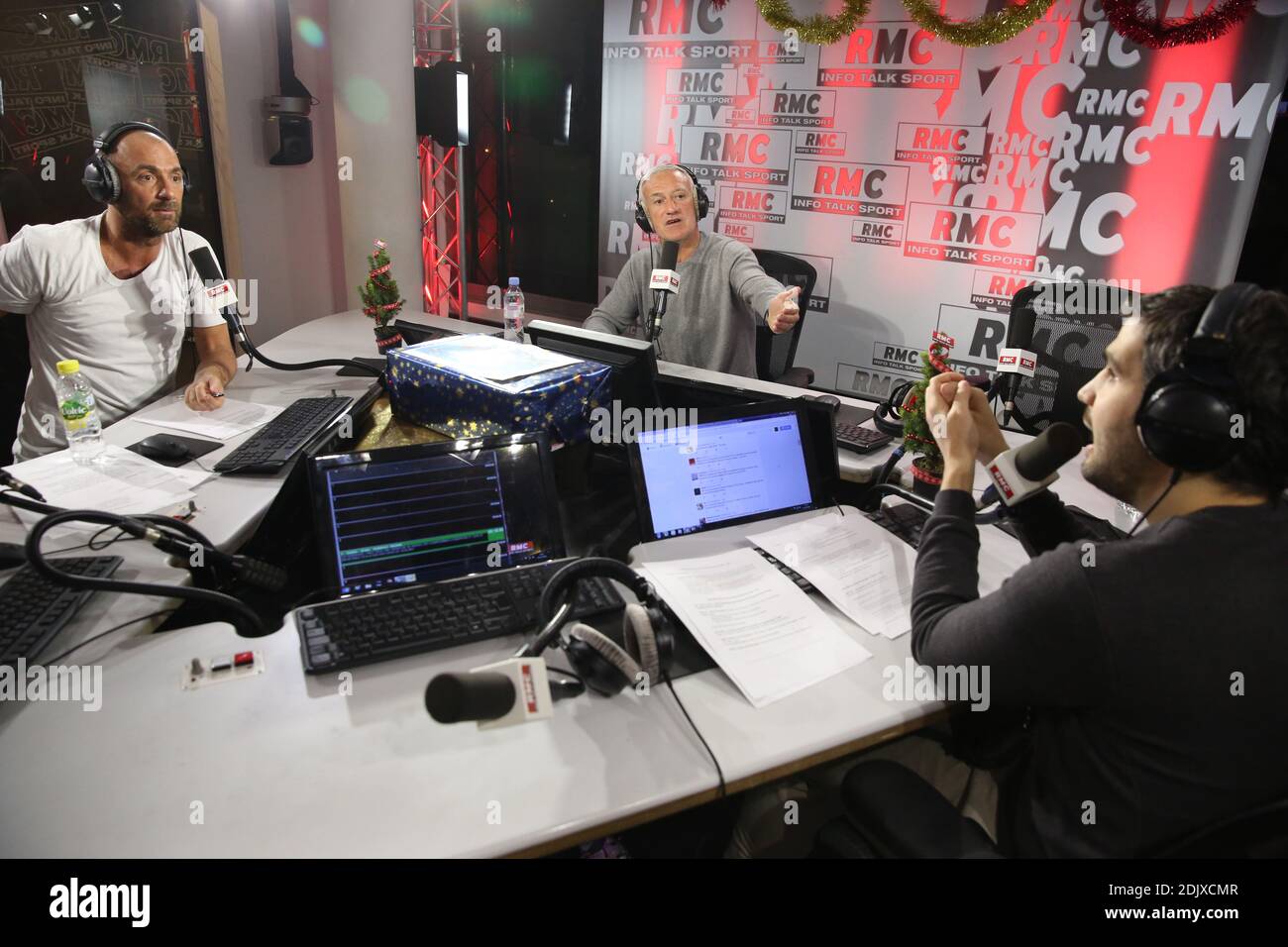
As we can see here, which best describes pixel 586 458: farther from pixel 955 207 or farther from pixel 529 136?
pixel 529 136

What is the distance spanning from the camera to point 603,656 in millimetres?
1161

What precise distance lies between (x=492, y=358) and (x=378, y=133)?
2.25 metres

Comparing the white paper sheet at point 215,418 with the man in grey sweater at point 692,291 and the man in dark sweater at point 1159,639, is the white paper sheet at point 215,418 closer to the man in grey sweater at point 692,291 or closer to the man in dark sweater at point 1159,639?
the man in grey sweater at point 692,291

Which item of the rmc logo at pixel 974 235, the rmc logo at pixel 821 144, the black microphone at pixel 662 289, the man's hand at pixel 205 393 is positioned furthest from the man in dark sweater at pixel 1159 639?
the rmc logo at pixel 821 144

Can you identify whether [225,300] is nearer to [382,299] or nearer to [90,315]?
[90,315]

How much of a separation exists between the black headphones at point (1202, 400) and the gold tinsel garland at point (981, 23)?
2.89 m

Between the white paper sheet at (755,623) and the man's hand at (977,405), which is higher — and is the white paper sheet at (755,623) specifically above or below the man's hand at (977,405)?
below

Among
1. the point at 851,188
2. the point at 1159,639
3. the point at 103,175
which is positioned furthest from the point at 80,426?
the point at 851,188

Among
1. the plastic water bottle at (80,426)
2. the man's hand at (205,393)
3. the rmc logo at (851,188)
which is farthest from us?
the rmc logo at (851,188)

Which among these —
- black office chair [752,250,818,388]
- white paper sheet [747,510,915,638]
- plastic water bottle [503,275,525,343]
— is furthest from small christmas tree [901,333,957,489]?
plastic water bottle [503,275,525,343]

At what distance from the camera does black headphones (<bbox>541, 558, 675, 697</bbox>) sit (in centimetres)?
116

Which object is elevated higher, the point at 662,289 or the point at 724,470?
the point at 662,289

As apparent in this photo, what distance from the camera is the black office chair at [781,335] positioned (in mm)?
3326
